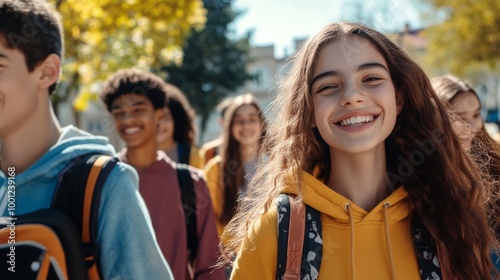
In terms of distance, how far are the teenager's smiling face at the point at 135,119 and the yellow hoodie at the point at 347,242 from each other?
80.0 inches

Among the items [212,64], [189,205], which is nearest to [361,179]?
[189,205]

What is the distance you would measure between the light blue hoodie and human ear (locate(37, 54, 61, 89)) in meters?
0.23

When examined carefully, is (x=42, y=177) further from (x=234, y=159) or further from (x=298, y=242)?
(x=234, y=159)

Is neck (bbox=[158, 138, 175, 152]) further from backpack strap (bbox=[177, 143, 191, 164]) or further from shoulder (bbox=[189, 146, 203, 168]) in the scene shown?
shoulder (bbox=[189, 146, 203, 168])

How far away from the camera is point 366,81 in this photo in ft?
6.64

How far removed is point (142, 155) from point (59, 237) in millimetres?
2182

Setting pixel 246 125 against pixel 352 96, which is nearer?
pixel 352 96

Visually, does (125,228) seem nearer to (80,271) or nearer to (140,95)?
(80,271)

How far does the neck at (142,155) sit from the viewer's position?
379 cm

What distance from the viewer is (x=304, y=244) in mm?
1838

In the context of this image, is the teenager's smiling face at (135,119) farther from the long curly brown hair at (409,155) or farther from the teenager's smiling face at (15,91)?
the teenager's smiling face at (15,91)

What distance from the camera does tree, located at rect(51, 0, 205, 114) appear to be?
7.63 metres

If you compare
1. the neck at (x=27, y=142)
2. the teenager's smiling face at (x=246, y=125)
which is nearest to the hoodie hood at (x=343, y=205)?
the neck at (x=27, y=142)

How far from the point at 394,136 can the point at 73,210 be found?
1.24m
